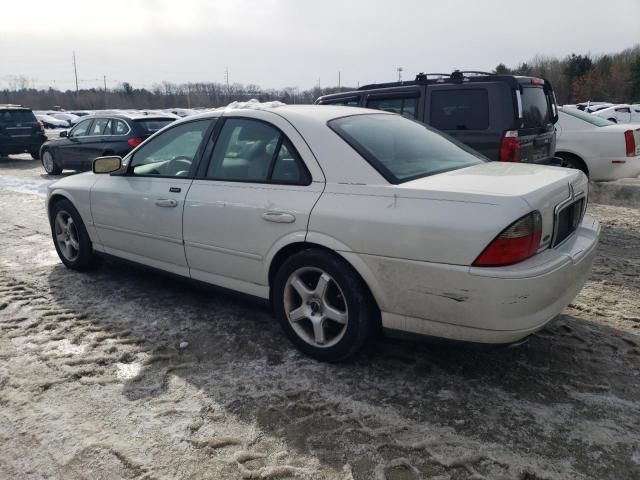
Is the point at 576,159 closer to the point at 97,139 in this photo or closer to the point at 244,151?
the point at 244,151

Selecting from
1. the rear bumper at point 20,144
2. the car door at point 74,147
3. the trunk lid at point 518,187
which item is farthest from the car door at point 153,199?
the rear bumper at point 20,144

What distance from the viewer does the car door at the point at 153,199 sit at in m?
3.97

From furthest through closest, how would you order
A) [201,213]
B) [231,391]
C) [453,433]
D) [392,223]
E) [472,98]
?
[472,98]
[201,213]
[231,391]
[392,223]
[453,433]

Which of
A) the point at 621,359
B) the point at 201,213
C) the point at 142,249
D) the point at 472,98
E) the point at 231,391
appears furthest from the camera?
the point at 472,98

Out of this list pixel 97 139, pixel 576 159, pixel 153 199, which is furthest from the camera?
pixel 97 139

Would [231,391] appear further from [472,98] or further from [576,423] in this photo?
[472,98]

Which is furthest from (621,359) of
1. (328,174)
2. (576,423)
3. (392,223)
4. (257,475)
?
(257,475)

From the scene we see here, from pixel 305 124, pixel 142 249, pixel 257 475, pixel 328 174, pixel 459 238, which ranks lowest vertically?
pixel 257 475

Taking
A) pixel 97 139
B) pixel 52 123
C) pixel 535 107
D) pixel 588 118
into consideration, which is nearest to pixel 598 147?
pixel 588 118

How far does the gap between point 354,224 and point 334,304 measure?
566 millimetres

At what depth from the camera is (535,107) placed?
6.50 m

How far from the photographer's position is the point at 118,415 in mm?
2814

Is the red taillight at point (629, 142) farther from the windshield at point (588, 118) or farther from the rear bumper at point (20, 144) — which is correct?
the rear bumper at point (20, 144)

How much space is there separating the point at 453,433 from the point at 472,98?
474 centimetres
